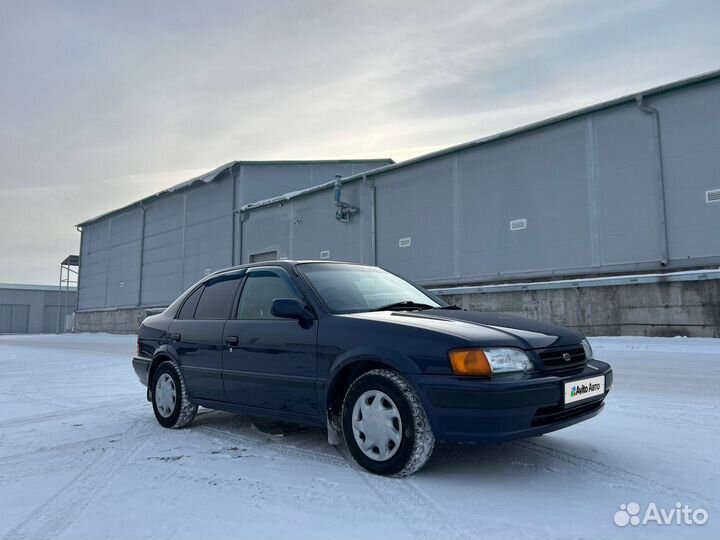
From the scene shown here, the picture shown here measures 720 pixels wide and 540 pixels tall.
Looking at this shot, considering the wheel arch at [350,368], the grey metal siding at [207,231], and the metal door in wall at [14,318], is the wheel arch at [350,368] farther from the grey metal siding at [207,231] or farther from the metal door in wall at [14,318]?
the metal door in wall at [14,318]

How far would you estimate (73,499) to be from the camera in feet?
9.25

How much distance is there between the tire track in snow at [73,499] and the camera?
2.41m

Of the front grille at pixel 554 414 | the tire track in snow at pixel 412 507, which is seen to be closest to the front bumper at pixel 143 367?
the tire track in snow at pixel 412 507

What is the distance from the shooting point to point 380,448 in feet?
9.99

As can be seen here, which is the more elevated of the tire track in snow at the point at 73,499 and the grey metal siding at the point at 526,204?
the grey metal siding at the point at 526,204

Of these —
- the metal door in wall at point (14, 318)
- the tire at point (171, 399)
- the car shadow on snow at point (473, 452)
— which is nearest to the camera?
the car shadow on snow at point (473, 452)

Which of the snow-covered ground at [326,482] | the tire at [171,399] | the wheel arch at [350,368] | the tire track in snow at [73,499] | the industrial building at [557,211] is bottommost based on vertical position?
the tire track in snow at [73,499]

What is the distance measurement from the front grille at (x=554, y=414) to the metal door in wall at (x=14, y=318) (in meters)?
60.0

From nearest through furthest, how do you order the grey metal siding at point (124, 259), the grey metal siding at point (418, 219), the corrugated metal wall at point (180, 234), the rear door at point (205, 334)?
the rear door at point (205, 334)
the grey metal siding at point (418, 219)
the corrugated metal wall at point (180, 234)
the grey metal siding at point (124, 259)

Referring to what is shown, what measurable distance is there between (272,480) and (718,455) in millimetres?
2827

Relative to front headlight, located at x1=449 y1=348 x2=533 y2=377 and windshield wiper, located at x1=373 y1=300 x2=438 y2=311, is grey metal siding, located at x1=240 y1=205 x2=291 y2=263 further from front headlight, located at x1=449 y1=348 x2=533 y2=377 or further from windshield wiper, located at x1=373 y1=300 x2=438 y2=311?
front headlight, located at x1=449 y1=348 x2=533 y2=377

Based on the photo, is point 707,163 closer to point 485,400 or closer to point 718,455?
point 718,455

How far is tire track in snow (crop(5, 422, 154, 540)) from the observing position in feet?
7.91

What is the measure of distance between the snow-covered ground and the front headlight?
2.12 ft
